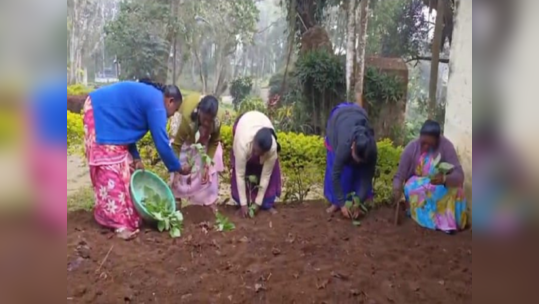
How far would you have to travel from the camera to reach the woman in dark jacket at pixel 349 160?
8.98ft

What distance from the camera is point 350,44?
3.25 m

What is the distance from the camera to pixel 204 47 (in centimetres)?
281

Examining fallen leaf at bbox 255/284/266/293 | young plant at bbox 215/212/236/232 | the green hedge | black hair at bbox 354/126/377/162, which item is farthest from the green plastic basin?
black hair at bbox 354/126/377/162

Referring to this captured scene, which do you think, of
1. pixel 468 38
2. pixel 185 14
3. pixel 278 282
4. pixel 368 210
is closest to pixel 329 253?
pixel 278 282

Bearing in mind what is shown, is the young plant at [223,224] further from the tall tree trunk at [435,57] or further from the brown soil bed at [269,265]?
the tall tree trunk at [435,57]

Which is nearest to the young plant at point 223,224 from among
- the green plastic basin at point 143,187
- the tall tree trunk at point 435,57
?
the green plastic basin at point 143,187

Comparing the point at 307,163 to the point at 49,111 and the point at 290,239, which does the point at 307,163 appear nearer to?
the point at 290,239

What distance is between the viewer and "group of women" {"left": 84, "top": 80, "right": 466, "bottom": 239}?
2.29m

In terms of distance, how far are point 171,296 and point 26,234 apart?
A: 3.54 feet

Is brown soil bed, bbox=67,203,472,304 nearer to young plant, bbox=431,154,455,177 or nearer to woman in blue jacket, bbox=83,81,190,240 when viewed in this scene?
woman in blue jacket, bbox=83,81,190,240

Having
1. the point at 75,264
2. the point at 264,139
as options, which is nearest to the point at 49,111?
the point at 75,264

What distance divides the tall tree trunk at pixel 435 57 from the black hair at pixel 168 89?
153 cm

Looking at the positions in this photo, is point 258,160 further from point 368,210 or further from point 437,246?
point 437,246

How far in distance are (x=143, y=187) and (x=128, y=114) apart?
38 cm
